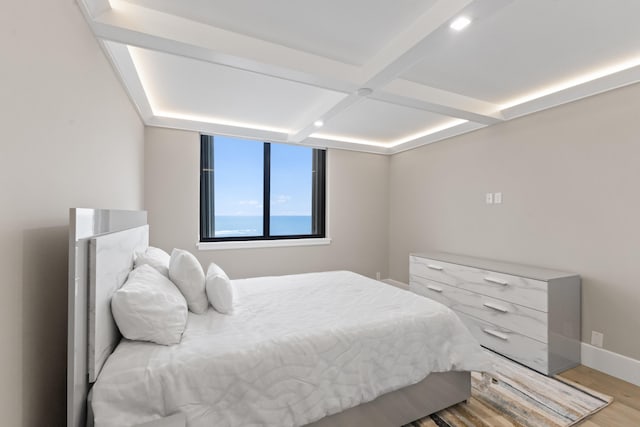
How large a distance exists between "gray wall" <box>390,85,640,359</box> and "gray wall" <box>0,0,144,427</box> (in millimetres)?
3613

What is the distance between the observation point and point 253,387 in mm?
1306

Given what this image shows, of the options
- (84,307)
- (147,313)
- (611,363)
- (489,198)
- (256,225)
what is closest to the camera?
(84,307)

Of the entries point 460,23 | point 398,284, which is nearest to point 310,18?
point 460,23

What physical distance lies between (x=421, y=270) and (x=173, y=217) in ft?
10.1

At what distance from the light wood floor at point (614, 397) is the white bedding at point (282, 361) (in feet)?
2.70

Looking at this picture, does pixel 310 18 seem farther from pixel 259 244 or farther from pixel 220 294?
pixel 259 244

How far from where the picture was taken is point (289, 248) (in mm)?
4160

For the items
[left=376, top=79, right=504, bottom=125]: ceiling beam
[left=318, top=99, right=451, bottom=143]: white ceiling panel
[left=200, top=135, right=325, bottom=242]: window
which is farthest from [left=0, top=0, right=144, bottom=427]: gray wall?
Result: [left=318, top=99, right=451, bottom=143]: white ceiling panel

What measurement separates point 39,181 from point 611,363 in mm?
3862

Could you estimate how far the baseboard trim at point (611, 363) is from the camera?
217 centimetres

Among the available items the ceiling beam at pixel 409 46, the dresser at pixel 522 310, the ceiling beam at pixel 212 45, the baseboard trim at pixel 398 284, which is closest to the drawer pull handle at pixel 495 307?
the dresser at pixel 522 310

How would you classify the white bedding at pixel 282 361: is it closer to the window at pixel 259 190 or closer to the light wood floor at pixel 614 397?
the light wood floor at pixel 614 397

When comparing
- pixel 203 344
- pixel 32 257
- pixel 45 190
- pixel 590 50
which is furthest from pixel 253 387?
pixel 590 50

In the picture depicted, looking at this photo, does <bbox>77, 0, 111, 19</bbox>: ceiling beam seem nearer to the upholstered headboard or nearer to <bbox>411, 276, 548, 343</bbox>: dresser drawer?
the upholstered headboard
